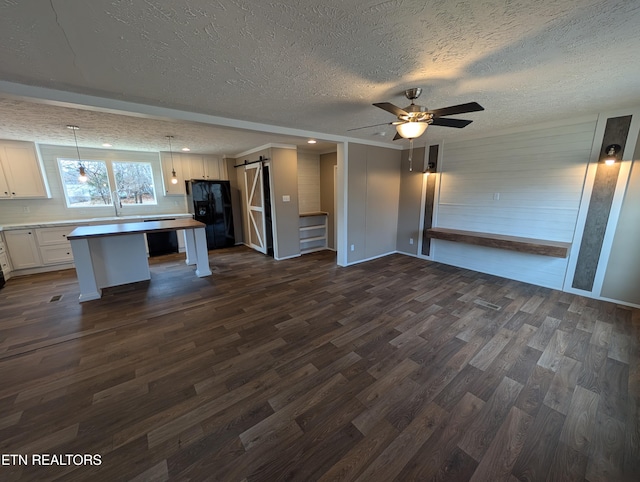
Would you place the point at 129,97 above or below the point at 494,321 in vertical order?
above

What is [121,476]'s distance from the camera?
132 centimetres

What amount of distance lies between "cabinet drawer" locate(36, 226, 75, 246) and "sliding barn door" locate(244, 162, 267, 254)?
351 centimetres

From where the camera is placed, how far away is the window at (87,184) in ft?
16.5

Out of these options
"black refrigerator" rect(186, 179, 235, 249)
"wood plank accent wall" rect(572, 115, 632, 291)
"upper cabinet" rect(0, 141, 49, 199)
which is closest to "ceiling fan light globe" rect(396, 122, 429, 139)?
"wood plank accent wall" rect(572, 115, 632, 291)

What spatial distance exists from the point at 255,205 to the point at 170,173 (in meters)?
2.24

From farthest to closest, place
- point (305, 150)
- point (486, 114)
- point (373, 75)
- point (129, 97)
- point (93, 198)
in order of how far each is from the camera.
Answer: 1. point (305, 150)
2. point (93, 198)
3. point (486, 114)
4. point (129, 97)
5. point (373, 75)

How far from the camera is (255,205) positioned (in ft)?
19.3

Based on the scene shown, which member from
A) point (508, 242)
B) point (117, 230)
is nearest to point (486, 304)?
point (508, 242)

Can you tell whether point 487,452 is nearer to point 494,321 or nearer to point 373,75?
point 494,321

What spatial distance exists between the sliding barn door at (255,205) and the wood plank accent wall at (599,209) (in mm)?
5543

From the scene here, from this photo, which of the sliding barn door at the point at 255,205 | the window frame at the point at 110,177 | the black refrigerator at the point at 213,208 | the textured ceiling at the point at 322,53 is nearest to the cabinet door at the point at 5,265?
the window frame at the point at 110,177

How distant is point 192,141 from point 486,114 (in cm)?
495

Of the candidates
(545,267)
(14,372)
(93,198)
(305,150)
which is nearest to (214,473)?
(14,372)

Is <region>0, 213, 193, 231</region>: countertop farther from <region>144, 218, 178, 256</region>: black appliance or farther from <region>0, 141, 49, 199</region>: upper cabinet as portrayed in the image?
<region>0, 141, 49, 199</region>: upper cabinet
